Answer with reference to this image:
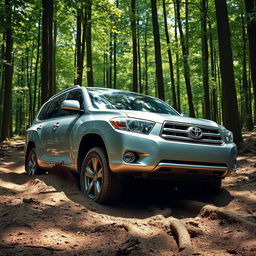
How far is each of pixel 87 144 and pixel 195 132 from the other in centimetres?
179

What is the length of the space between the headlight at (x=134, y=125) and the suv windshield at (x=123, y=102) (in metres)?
0.87

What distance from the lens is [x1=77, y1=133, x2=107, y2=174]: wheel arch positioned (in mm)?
5178

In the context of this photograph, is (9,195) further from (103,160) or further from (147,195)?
(147,195)

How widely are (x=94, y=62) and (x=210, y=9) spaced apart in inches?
572

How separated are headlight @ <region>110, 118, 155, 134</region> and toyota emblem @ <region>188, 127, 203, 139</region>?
0.55 meters

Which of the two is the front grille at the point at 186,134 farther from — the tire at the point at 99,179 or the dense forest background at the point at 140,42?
the dense forest background at the point at 140,42

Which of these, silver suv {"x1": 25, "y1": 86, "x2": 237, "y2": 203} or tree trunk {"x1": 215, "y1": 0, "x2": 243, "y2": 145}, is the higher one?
tree trunk {"x1": 215, "y1": 0, "x2": 243, "y2": 145}

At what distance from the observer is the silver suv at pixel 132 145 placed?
4.39 m

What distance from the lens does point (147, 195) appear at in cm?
556

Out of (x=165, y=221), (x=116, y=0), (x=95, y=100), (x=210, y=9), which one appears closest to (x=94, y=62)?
(x=116, y=0)

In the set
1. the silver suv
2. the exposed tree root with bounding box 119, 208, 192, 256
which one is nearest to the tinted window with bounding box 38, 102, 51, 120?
the silver suv

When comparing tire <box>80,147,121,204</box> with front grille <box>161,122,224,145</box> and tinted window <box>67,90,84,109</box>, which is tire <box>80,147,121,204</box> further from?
tinted window <box>67,90,84,109</box>

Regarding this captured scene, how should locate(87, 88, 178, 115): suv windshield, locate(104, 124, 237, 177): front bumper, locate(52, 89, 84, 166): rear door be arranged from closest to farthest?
1. locate(104, 124, 237, 177): front bumper
2. locate(87, 88, 178, 115): suv windshield
3. locate(52, 89, 84, 166): rear door

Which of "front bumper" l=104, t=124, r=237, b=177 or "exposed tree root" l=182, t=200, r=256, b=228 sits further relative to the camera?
"front bumper" l=104, t=124, r=237, b=177
